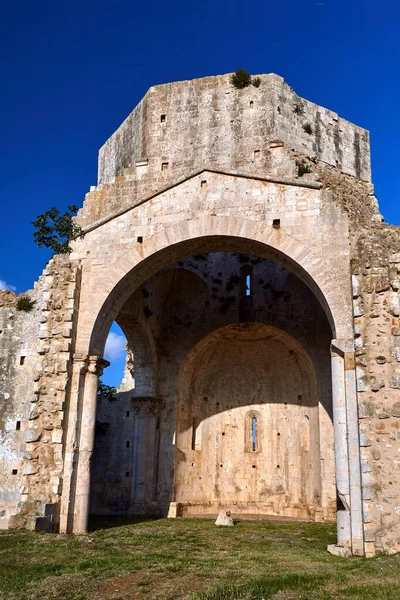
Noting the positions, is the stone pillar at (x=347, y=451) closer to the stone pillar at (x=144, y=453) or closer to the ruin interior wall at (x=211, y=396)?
the ruin interior wall at (x=211, y=396)

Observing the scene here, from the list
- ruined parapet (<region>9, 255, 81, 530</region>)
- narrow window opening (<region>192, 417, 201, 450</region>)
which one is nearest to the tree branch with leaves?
ruined parapet (<region>9, 255, 81, 530</region>)

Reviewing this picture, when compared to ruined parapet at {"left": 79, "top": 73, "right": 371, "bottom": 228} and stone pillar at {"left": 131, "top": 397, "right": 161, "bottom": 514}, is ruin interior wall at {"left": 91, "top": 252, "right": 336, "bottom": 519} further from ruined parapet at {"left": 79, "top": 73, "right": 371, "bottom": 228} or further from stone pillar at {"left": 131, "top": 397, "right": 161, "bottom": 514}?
ruined parapet at {"left": 79, "top": 73, "right": 371, "bottom": 228}

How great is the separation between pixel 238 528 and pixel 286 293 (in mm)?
8050

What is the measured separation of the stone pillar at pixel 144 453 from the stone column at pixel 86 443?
5.71m

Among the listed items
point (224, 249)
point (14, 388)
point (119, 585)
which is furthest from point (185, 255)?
point (119, 585)

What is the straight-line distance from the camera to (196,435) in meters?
21.4

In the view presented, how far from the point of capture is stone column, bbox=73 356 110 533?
13.3m

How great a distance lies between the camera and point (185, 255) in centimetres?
1520

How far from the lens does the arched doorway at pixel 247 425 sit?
2000cm

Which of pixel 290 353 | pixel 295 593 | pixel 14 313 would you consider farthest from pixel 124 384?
pixel 295 593

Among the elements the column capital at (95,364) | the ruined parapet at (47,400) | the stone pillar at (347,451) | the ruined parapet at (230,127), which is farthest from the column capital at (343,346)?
the ruined parapet at (230,127)

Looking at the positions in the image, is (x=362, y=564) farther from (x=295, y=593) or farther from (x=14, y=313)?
(x=14, y=313)

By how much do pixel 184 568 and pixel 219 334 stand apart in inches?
495

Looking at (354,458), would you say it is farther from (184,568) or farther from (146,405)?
(146,405)
